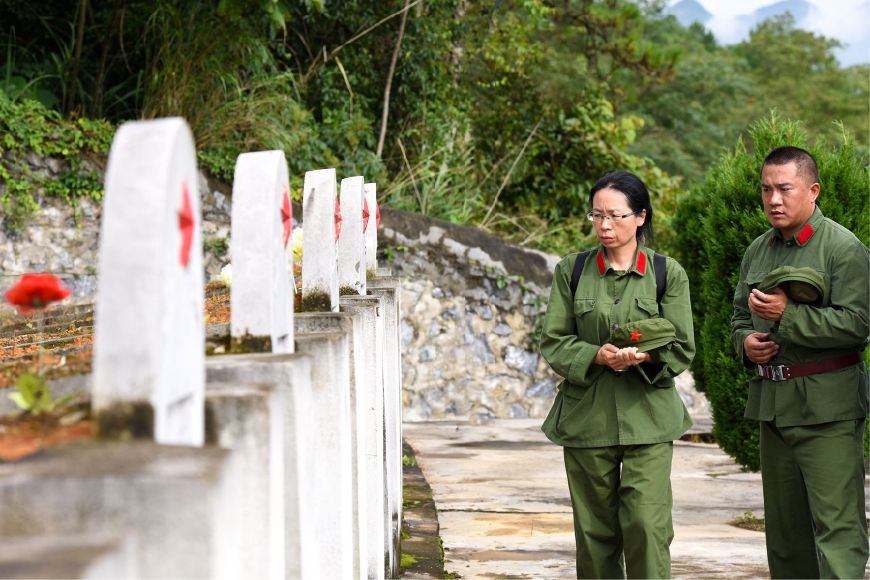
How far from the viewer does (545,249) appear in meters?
13.6

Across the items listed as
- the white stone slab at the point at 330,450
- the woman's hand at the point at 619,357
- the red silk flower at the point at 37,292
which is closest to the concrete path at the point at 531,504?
the woman's hand at the point at 619,357

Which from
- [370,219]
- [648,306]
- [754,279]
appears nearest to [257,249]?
[648,306]

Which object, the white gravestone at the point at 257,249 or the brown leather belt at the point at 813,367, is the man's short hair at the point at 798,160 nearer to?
the brown leather belt at the point at 813,367

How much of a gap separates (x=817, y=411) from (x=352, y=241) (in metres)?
1.99

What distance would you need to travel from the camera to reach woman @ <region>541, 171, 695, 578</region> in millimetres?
4570

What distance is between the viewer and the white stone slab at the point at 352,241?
5.17 m

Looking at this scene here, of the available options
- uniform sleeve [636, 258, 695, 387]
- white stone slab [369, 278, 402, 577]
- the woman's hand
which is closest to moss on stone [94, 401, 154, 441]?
the woman's hand

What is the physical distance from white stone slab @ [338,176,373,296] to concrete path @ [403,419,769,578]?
57.7 inches

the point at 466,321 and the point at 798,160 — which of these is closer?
the point at 798,160

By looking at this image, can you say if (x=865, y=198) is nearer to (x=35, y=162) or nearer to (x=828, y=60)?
(x=35, y=162)

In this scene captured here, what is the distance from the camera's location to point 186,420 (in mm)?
2146

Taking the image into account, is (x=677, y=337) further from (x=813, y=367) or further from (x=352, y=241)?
(x=352, y=241)

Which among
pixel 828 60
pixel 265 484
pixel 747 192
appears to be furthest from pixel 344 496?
pixel 828 60

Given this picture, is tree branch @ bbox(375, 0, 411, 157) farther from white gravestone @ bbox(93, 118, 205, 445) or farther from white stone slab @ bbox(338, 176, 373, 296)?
white gravestone @ bbox(93, 118, 205, 445)
